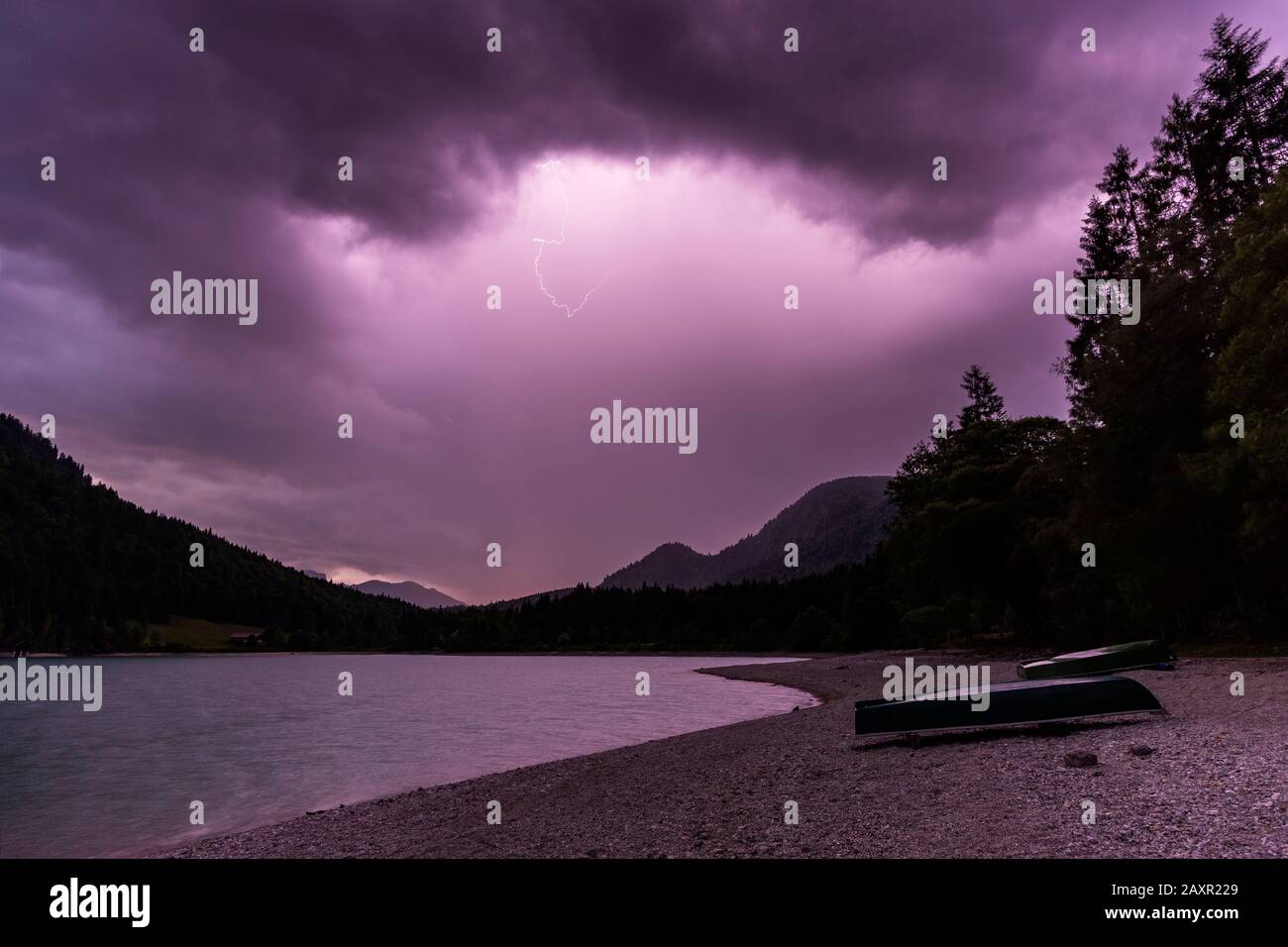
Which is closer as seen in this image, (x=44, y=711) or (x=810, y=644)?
(x=44, y=711)

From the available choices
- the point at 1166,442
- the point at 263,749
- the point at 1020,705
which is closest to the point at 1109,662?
the point at 1020,705

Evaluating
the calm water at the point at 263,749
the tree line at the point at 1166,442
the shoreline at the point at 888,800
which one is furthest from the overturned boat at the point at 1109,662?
the calm water at the point at 263,749

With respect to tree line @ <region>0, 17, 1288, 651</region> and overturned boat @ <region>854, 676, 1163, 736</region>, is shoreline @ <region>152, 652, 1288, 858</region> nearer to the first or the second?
overturned boat @ <region>854, 676, 1163, 736</region>

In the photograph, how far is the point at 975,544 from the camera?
57906mm

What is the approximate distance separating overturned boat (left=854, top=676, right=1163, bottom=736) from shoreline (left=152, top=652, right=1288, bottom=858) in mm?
453

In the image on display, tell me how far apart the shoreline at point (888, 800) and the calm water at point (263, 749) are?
4.87 metres

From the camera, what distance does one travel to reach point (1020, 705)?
672 inches

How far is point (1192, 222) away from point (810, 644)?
119874 millimetres

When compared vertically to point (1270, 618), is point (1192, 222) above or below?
above

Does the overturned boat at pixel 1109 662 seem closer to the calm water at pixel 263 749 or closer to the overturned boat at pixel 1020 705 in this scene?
the overturned boat at pixel 1020 705

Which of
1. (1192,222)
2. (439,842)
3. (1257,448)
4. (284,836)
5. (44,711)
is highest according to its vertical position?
(1192,222)

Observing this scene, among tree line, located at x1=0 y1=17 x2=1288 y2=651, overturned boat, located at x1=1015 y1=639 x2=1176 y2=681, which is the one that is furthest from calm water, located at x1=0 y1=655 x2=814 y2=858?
tree line, located at x1=0 y1=17 x2=1288 y2=651
